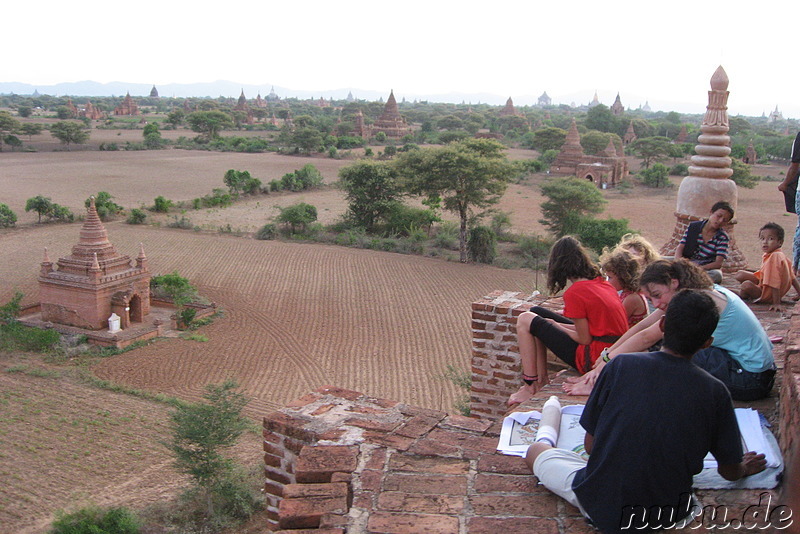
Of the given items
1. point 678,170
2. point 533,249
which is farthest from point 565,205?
point 678,170

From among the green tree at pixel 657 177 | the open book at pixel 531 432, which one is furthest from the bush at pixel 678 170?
the open book at pixel 531 432

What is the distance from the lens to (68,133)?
5678 cm

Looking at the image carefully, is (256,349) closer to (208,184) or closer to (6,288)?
(6,288)

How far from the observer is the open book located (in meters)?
3.30

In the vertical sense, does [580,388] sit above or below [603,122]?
below

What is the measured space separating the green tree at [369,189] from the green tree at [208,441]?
1995 centimetres

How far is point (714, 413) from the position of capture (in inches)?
101

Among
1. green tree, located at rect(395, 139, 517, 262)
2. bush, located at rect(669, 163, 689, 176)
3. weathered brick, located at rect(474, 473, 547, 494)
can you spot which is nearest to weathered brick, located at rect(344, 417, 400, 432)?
weathered brick, located at rect(474, 473, 547, 494)

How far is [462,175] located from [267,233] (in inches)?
310

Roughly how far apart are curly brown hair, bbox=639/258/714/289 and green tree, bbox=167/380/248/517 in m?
6.13

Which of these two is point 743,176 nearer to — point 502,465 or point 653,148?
point 653,148

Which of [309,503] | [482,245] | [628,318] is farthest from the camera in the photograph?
[482,245]

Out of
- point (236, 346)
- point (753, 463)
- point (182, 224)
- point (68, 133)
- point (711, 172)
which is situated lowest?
point (236, 346)

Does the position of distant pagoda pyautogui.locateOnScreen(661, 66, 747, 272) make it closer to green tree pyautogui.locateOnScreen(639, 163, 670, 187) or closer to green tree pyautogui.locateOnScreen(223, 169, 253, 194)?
green tree pyautogui.locateOnScreen(223, 169, 253, 194)
